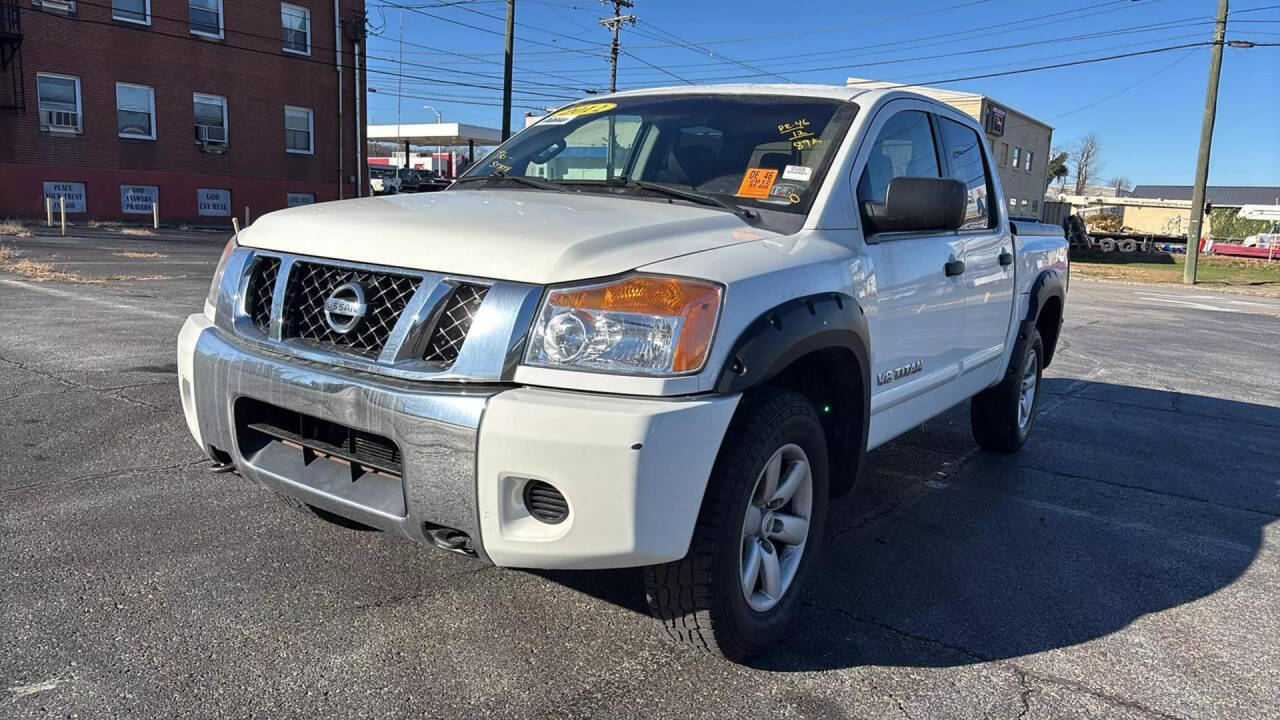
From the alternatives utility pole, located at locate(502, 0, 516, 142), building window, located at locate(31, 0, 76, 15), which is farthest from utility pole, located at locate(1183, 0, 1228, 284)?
building window, located at locate(31, 0, 76, 15)

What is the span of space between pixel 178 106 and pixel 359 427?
91.2ft

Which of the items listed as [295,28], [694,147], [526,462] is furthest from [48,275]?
[295,28]

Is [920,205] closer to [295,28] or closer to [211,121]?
[211,121]

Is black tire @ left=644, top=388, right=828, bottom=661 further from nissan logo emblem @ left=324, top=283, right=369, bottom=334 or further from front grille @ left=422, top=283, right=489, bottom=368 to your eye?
nissan logo emblem @ left=324, top=283, right=369, bottom=334

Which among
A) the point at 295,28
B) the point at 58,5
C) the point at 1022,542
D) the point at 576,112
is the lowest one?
the point at 1022,542

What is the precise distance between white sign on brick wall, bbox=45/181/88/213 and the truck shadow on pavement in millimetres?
25661

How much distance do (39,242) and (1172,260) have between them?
39.7m

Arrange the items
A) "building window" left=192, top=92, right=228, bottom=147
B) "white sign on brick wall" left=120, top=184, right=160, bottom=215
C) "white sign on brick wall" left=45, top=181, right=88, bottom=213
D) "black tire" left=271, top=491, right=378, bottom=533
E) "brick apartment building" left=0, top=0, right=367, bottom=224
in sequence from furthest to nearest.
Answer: "building window" left=192, top=92, right=228, bottom=147 → "white sign on brick wall" left=120, top=184, right=160, bottom=215 → "white sign on brick wall" left=45, top=181, right=88, bottom=213 → "brick apartment building" left=0, top=0, right=367, bottom=224 → "black tire" left=271, top=491, right=378, bottom=533

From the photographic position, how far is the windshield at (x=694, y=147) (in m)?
3.39

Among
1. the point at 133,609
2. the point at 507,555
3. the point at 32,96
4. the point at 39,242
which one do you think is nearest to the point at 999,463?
the point at 507,555

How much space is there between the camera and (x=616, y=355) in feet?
7.86

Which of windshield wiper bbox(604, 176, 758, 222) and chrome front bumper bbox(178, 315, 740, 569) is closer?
chrome front bumper bbox(178, 315, 740, 569)

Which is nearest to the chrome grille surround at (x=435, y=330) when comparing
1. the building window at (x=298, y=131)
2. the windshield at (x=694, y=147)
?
the windshield at (x=694, y=147)

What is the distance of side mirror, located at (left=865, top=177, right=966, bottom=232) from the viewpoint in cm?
326
